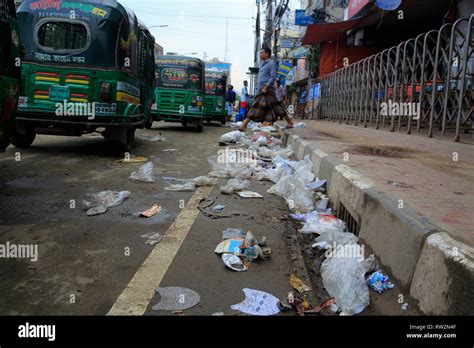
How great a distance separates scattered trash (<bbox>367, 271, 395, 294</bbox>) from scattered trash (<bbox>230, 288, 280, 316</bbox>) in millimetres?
543

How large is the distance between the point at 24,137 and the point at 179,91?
770 cm

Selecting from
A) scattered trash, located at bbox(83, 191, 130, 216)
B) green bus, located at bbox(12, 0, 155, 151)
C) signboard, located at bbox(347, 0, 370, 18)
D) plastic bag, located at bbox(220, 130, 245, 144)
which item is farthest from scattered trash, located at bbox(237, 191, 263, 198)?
signboard, located at bbox(347, 0, 370, 18)

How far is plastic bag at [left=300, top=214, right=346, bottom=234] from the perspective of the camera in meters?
3.44

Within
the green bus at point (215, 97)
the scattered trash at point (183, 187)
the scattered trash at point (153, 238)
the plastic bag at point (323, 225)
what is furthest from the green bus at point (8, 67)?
the green bus at point (215, 97)

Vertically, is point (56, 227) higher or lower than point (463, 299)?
lower

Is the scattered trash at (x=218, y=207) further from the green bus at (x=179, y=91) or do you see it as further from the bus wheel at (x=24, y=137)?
the green bus at (x=179, y=91)

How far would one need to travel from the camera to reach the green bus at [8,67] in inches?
153

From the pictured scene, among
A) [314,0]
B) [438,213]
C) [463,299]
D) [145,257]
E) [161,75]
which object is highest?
[314,0]

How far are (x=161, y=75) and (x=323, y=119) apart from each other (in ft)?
24.6

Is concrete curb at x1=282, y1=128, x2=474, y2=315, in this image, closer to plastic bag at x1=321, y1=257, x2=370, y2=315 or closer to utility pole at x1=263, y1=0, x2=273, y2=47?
plastic bag at x1=321, y1=257, x2=370, y2=315

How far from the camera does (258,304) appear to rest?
2.27 metres
